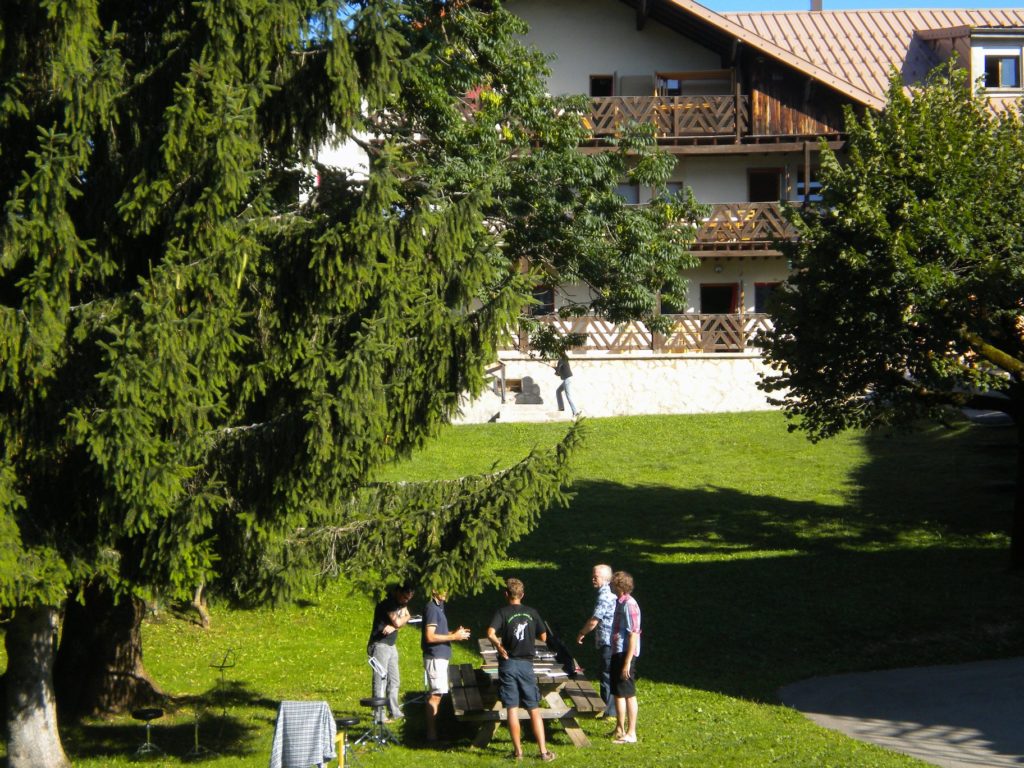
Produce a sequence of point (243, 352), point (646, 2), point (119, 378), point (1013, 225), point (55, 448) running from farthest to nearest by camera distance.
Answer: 1. point (646, 2)
2. point (1013, 225)
3. point (243, 352)
4. point (55, 448)
5. point (119, 378)

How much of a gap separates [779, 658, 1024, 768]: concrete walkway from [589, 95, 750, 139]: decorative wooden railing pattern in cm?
1839

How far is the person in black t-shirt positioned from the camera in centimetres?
1030

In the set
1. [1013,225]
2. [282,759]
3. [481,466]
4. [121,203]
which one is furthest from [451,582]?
[481,466]

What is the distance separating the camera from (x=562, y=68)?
3112 cm

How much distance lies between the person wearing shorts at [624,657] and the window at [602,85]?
72.4ft

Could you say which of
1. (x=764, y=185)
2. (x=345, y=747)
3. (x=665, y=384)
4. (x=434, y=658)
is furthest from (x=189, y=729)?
(x=764, y=185)

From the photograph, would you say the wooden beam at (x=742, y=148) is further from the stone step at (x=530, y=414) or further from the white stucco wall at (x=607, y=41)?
the stone step at (x=530, y=414)

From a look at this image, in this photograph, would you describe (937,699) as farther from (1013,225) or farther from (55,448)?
(55,448)

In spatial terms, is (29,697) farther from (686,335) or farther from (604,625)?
(686,335)

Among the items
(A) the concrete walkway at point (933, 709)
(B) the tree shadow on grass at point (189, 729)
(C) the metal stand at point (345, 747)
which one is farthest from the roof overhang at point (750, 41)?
(C) the metal stand at point (345, 747)

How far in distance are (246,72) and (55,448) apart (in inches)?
127

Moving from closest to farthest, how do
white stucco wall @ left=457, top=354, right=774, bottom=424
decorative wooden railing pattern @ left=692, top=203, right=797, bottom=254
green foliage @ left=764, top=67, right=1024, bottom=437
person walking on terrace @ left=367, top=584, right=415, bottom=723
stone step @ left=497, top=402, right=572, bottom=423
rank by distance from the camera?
person walking on terrace @ left=367, top=584, right=415, bottom=723 < green foliage @ left=764, top=67, right=1024, bottom=437 < stone step @ left=497, top=402, right=572, bottom=423 < white stucco wall @ left=457, top=354, right=774, bottom=424 < decorative wooden railing pattern @ left=692, top=203, right=797, bottom=254

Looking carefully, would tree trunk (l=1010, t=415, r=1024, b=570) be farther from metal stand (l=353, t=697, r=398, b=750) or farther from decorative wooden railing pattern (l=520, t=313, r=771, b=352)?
decorative wooden railing pattern (l=520, t=313, r=771, b=352)

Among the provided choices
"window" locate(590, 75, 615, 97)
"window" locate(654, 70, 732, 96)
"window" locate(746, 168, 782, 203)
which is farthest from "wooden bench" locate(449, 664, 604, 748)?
"window" locate(746, 168, 782, 203)
